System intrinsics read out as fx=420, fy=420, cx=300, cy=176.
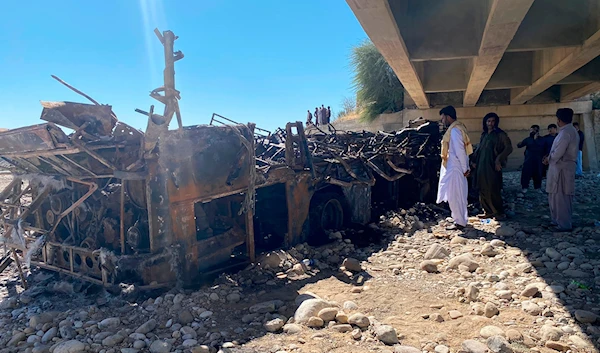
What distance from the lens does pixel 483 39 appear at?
6.01 metres

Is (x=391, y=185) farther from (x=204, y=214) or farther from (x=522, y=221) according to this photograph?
(x=204, y=214)

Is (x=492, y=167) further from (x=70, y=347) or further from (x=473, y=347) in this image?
(x=70, y=347)

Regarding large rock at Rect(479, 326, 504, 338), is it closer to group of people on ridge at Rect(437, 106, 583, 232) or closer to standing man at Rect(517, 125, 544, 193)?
group of people on ridge at Rect(437, 106, 583, 232)

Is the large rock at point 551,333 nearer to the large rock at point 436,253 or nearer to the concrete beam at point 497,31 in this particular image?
the large rock at point 436,253

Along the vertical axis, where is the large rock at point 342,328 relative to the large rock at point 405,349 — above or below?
above

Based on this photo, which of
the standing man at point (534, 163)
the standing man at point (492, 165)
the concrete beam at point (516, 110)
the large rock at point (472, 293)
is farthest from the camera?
the concrete beam at point (516, 110)

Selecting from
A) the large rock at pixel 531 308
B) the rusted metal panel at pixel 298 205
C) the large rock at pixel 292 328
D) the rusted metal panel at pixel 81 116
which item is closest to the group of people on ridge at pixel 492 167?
the rusted metal panel at pixel 298 205

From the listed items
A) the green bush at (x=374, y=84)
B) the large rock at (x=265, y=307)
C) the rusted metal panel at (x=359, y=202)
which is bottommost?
the large rock at (x=265, y=307)

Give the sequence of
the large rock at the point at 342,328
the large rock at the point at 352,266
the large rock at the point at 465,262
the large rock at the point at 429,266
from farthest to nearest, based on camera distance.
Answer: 1. the large rock at the point at 352,266
2. the large rock at the point at 429,266
3. the large rock at the point at 465,262
4. the large rock at the point at 342,328

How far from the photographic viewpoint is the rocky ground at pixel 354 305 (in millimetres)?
3061

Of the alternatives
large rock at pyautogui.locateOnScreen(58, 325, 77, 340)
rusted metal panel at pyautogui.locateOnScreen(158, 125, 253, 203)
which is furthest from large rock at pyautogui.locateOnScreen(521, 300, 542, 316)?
large rock at pyautogui.locateOnScreen(58, 325, 77, 340)

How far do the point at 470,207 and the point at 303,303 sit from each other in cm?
553

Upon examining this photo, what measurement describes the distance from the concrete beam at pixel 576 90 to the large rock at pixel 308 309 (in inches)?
436

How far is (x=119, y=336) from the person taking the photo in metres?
3.20
